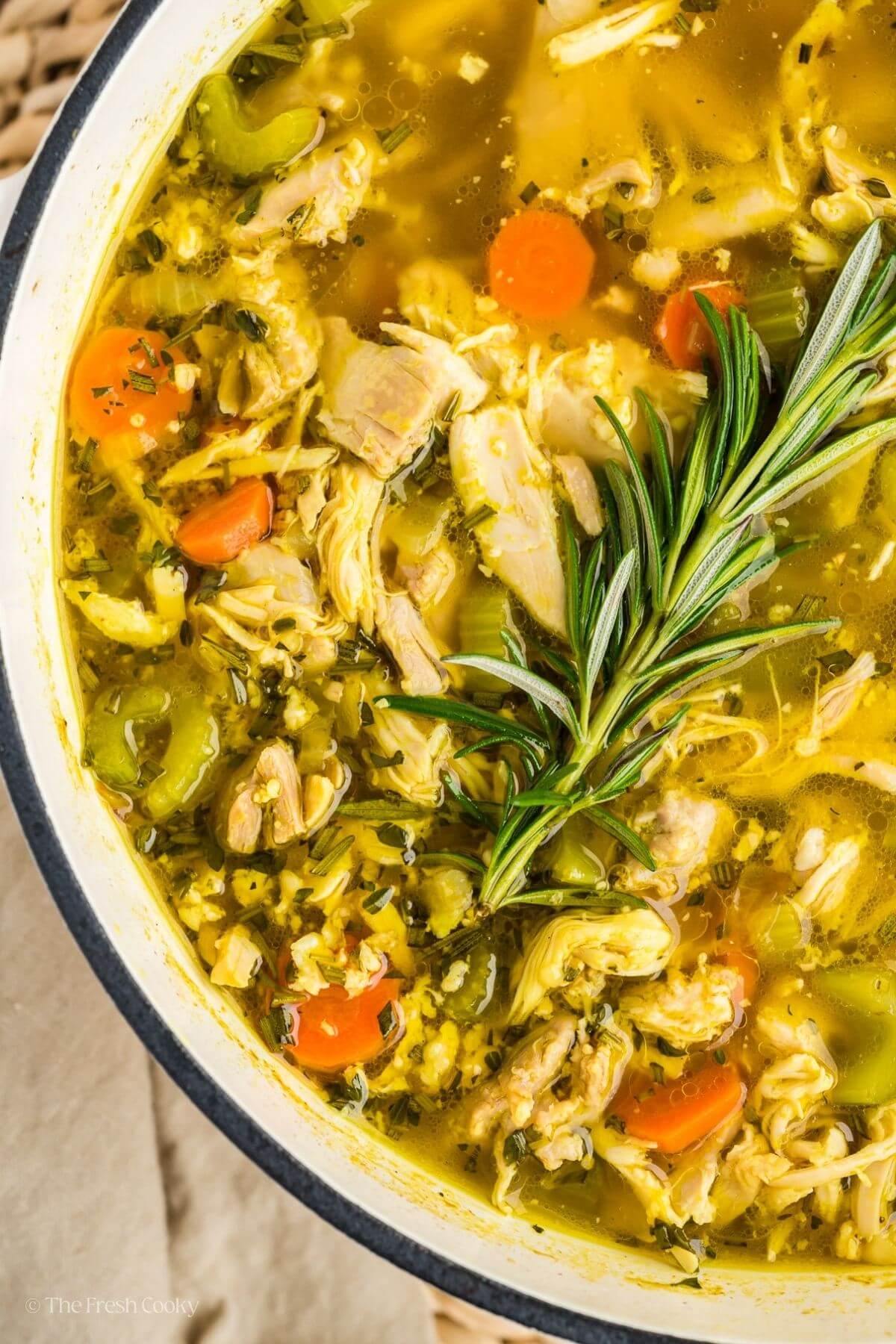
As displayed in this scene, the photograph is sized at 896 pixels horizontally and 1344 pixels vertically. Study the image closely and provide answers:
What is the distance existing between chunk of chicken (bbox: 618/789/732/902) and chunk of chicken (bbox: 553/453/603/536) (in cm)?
55

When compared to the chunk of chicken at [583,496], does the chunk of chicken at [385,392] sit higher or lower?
higher

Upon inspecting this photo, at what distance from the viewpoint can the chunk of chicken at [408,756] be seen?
2.48m

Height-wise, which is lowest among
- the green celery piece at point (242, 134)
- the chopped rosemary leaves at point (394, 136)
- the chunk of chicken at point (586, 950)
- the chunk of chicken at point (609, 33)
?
the chunk of chicken at point (586, 950)

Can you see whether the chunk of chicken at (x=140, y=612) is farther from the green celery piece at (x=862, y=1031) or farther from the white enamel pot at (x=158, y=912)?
the green celery piece at (x=862, y=1031)

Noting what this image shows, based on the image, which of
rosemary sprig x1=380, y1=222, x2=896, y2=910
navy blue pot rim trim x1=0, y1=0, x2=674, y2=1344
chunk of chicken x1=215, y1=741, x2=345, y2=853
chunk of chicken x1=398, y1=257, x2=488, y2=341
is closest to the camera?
navy blue pot rim trim x1=0, y1=0, x2=674, y2=1344

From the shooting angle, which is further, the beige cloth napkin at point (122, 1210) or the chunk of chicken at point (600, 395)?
the beige cloth napkin at point (122, 1210)

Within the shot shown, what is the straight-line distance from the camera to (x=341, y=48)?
2545 mm

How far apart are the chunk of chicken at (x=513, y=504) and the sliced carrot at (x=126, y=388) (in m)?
0.56

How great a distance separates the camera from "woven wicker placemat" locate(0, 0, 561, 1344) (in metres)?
2.72

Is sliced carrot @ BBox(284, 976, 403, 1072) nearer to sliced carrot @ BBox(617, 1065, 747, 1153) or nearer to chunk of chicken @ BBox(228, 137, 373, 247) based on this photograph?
sliced carrot @ BBox(617, 1065, 747, 1153)

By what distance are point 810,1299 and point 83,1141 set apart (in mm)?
1554

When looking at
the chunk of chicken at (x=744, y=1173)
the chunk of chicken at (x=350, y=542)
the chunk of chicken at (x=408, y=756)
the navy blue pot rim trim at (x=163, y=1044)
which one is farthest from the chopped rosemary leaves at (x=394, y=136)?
the chunk of chicken at (x=744, y=1173)

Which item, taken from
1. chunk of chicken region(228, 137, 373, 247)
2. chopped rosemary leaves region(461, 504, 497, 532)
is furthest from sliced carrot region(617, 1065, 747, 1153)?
chunk of chicken region(228, 137, 373, 247)

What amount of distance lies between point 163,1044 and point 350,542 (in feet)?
3.23
